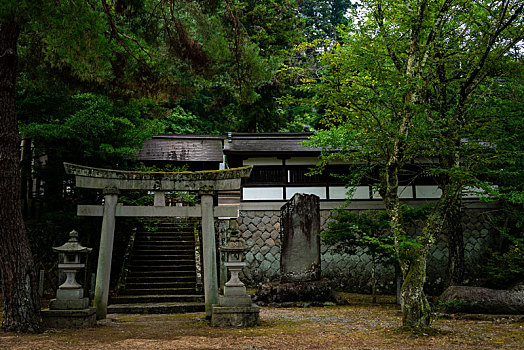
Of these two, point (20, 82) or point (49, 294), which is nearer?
point (20, 82)

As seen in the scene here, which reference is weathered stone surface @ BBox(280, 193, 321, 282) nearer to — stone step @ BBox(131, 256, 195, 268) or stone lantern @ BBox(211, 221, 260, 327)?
stone step @ BBox(131, 256, 195, 268)

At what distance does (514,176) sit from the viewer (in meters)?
11.7

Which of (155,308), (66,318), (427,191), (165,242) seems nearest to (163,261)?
(165,242)

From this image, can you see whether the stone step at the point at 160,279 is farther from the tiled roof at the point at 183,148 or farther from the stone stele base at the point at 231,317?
the tiled roof at the point at 183,148

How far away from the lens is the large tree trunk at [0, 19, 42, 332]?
23.7ft

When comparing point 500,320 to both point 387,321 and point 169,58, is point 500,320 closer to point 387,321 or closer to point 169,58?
point 387,321

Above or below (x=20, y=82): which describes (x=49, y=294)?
below

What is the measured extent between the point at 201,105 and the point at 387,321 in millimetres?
24178

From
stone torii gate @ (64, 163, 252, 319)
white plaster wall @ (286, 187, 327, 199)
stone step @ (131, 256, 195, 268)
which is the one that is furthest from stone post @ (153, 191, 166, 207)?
white plaster wall @ (286, 187, 327, 199)

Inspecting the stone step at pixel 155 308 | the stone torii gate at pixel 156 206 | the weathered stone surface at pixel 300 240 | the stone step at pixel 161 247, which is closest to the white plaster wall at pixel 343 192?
the weathered stone surface at pixel 300 240

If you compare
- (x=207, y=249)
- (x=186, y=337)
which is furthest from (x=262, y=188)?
(x=186, y=337)

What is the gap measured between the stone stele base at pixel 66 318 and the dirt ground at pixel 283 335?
0.32m

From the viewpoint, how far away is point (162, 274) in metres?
13.0

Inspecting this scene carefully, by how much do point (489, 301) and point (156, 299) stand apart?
834 centimetres
